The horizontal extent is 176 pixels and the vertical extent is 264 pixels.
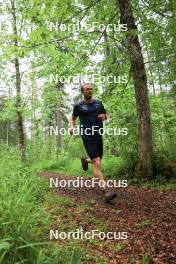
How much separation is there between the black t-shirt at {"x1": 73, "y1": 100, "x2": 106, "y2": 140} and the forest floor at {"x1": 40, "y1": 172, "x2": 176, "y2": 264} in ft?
4.10

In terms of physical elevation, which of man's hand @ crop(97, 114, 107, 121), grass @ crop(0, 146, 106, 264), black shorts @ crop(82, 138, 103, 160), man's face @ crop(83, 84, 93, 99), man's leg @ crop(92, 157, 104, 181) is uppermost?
man's face @ crop(83, 84, 93, 99)

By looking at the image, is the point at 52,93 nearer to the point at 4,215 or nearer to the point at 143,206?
the point at 143,206

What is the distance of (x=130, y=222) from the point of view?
19.6 ft

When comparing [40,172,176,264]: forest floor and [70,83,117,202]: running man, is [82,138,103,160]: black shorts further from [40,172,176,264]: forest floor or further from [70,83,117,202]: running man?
[40,172,176,264]: forest floor

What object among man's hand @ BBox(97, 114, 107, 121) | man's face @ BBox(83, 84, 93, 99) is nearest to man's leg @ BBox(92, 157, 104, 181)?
man's hand @ BBox(97, 114, 107, 121)

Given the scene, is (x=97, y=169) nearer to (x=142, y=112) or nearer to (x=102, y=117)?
(x=102, y=117)

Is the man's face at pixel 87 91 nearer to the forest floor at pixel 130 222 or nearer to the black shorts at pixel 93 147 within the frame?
the black shorts at pixel 93 147

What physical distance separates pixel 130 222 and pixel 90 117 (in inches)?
89.8

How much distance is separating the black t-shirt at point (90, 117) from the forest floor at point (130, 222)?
1251 mm

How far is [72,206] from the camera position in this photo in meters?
6.86

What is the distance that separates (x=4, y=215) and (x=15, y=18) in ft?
52.9

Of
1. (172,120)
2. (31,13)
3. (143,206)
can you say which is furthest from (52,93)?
(143,206)

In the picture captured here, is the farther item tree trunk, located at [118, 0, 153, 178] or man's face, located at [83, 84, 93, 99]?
tree trunk, located at [118, 0, 153, 178]

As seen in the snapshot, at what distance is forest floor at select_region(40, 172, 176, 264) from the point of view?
15.6ft
